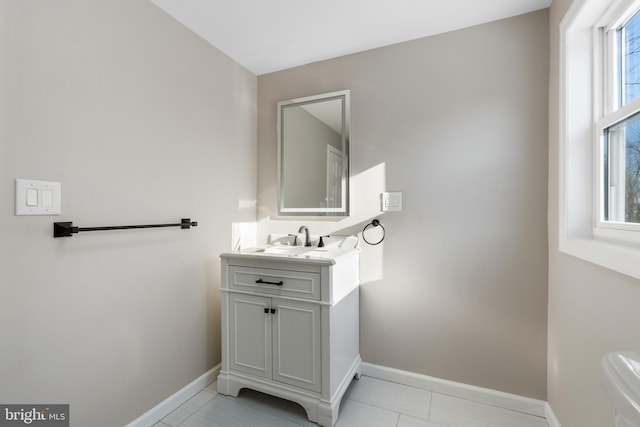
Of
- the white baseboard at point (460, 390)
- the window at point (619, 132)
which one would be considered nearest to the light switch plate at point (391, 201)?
the window at point (619, 132)

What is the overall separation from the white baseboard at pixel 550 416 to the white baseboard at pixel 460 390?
0.01 meters

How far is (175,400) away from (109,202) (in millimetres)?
1137

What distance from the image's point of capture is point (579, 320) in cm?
120

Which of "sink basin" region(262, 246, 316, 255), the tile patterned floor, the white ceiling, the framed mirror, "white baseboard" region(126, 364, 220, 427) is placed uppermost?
the white ceiling

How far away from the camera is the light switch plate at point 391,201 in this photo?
186 centimetres

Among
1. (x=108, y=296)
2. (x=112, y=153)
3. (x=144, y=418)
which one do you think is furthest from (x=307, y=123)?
(x=144, y=418)

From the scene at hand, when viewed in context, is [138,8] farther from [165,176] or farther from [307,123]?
[307,123]

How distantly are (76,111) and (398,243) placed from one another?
177 centimetres

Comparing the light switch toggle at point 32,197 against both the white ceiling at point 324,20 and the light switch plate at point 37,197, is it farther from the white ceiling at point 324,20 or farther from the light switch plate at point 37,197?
the white ceiling at point 324,20

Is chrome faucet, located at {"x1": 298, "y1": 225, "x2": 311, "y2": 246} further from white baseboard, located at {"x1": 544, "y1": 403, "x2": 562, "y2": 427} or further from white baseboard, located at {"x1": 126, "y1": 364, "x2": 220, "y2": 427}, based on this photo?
white baseboard, located at {"x1": 544, "y1": 403, "x2": 562, "y2": 427}

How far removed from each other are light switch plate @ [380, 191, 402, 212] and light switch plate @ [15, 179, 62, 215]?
1.62 m

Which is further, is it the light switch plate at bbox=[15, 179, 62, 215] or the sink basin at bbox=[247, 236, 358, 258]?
the sink basin at bbox=[247, 236, 358, 258]

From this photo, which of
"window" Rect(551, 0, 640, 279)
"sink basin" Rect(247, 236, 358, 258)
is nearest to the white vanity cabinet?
"sink basin" Rect(247, 236, 358, 258)

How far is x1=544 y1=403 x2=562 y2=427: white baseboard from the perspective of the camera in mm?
1414
